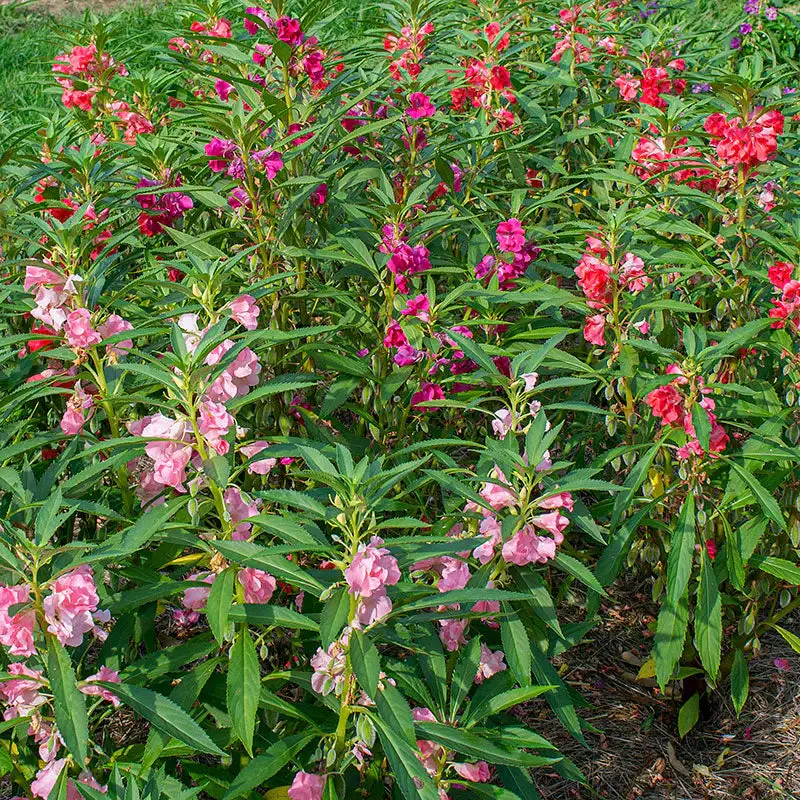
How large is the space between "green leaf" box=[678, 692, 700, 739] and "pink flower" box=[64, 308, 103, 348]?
1913 millimetres

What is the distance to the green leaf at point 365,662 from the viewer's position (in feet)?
4.90

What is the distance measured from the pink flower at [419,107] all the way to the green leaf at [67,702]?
86.2 inches

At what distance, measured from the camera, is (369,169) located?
3.04 meters

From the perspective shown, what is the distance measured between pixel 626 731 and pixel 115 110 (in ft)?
10.3

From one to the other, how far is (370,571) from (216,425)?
48cm

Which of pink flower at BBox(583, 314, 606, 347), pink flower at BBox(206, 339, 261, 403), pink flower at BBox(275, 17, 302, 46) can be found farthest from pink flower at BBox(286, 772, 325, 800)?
pink flower at BBox(275, 17, 302, 46)

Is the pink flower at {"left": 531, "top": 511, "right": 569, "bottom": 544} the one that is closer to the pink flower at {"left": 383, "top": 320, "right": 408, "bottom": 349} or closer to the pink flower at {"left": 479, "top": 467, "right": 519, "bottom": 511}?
the pink flower at {"left": 479, "top": 467, "right": 519, "bottom": 511}

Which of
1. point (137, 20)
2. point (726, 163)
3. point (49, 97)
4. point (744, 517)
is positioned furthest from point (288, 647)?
point (137, 20)

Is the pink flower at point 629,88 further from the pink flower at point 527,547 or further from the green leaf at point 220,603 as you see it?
the green leaf at point 220,603

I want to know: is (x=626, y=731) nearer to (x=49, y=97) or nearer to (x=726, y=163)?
(x=726, y=163)

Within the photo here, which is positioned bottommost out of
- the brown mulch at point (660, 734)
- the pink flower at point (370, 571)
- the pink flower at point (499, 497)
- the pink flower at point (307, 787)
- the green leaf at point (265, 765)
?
the brown mulch at point (660, 734)

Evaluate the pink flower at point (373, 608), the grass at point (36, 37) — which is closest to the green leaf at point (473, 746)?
the pink flower at point (373, 608)

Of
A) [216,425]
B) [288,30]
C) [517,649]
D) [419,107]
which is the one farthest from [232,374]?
[419,107]

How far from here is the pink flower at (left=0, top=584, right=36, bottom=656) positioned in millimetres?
1562
